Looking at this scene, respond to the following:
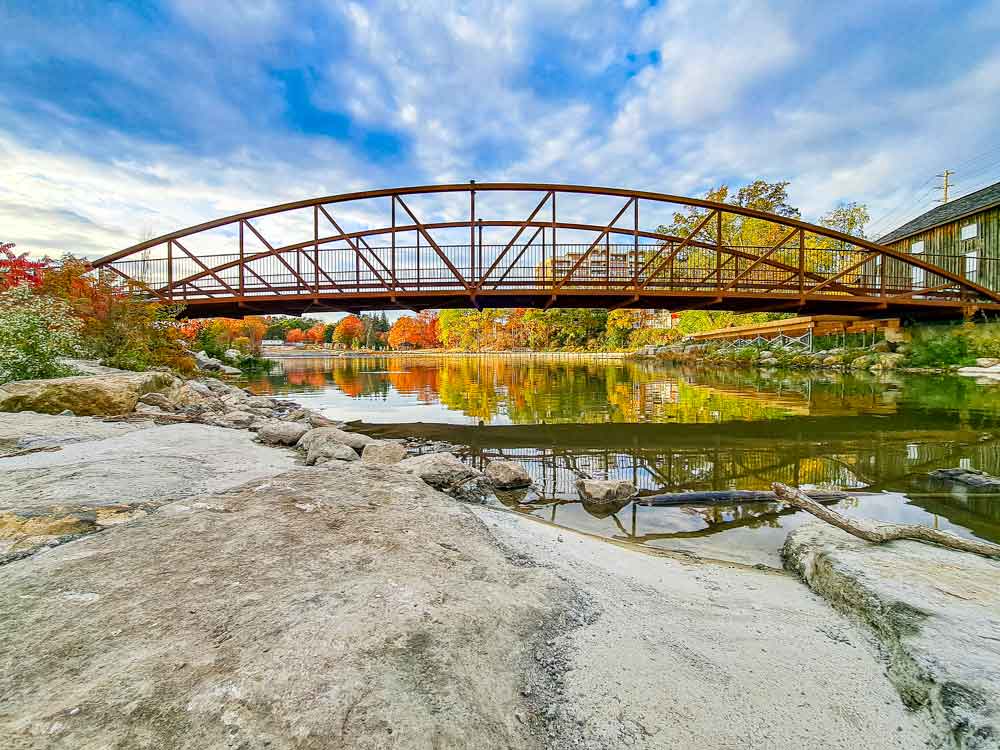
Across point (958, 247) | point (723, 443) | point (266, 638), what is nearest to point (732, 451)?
point (723, 443)

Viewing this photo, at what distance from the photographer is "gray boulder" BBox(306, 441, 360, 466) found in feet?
16.5

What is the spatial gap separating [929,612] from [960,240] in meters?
38.3

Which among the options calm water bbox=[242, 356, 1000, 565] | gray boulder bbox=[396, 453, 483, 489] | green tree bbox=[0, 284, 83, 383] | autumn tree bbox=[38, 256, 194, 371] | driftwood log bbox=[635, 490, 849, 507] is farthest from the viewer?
autumn tree bbox=[38, 256, 194, 371]

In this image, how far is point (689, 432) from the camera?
952 cm

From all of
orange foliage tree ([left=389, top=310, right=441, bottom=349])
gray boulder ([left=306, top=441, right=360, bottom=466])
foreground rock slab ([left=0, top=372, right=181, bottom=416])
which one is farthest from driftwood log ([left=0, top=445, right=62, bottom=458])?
orange foliage tree ([left=389, top=310, right=441, bottom=349])

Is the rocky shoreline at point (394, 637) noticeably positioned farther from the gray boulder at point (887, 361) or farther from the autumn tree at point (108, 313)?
the gray boulder at point (887, 361)

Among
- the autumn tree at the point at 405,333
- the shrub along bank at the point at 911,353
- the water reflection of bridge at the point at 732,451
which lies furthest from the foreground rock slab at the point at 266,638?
the autumn tree at the point at 405,333

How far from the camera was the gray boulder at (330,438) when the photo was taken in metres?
5.72

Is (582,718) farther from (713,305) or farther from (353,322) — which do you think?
(353,322)

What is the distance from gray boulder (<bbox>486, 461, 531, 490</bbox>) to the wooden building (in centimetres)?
2758

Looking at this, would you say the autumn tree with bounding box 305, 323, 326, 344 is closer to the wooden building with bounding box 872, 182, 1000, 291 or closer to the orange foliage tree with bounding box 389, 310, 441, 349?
the orange foliage tree with bounding box 389, 310, 441, 349

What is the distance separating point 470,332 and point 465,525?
239ft

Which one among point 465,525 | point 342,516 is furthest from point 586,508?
point 342,516

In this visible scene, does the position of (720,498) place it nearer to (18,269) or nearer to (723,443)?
(723,443)
